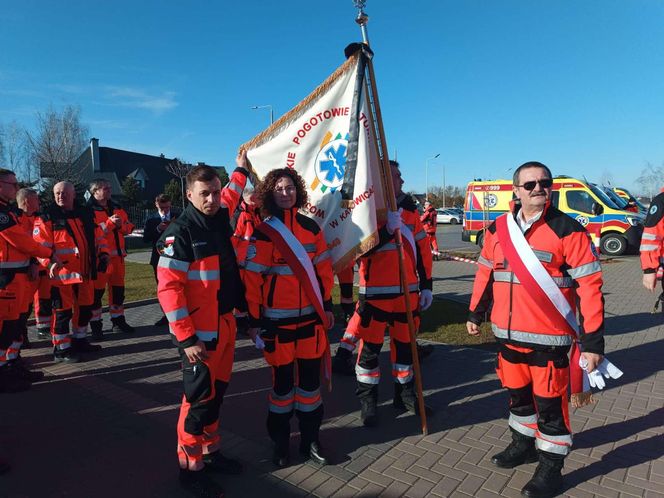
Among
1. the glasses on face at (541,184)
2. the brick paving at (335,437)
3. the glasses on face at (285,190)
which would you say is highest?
the glasses on face at (285,190)

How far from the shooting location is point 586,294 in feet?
9.57

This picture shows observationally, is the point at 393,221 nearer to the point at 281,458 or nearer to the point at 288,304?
the point at 288,304

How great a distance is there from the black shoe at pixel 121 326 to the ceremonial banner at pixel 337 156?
487 centimetres

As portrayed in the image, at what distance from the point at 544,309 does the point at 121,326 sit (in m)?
6.86

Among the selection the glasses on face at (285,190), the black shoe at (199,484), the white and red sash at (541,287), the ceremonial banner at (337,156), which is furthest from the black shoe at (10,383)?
the white and red sash at (541,287)

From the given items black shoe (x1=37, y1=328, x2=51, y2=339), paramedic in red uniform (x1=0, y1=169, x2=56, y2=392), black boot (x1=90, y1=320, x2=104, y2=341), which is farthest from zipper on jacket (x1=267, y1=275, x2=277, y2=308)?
black shoe (x1=37, y1=328, x2=51, y2=339)

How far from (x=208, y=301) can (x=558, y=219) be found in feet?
8.16

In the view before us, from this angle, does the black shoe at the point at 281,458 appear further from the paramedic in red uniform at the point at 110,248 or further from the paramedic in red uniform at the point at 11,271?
the paramedic in red uniform at the point at 110,248

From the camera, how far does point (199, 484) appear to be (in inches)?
120

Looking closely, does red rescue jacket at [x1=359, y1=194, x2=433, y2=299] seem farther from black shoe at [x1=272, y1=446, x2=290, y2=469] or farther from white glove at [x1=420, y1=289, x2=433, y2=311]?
black shoe at [x1=272, y1=446, x2=290, y2=469]

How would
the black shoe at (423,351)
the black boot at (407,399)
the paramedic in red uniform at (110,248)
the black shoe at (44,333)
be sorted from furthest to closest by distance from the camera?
the black shoe at (44,333) < the paramedic in red uniform at (110,248) < the black shoe at (423,351) < the black boot at (407,399)

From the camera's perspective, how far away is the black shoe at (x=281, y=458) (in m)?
3.45

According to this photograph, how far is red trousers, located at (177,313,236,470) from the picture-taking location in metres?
3.04

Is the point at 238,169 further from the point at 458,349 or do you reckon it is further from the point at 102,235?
the point at 458,349
